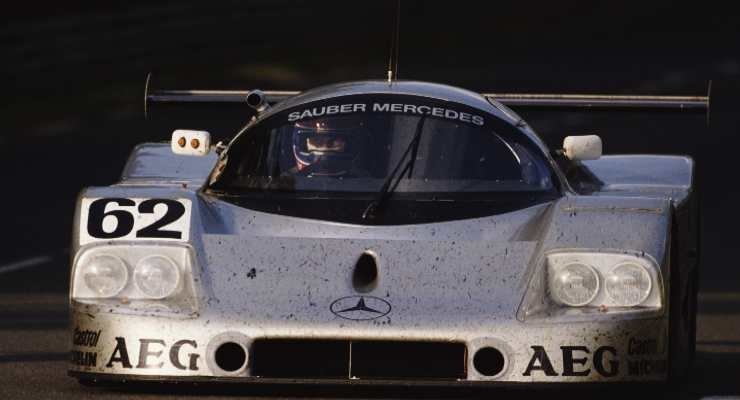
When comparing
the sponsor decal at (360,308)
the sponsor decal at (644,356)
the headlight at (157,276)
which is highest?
the headlight at (157,276)

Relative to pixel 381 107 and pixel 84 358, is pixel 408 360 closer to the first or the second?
pixel 84 358

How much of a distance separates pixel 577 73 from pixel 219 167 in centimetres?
2543

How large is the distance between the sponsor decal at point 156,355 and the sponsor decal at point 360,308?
438 millimetres

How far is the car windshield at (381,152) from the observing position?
7320mm

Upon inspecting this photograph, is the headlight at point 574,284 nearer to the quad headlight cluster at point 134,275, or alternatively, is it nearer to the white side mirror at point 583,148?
the quad headlight cluster at point 134,275

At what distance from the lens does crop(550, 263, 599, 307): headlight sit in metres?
6.39

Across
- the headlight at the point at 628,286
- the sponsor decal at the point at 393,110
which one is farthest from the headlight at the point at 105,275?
the headlight at the point at 628,286

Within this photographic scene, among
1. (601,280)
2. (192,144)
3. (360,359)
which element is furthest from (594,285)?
(192,144)

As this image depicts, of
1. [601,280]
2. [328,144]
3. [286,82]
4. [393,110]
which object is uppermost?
[286,82]

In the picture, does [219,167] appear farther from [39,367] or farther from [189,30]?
[189,30]

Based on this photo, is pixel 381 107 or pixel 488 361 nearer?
pixel 488 361

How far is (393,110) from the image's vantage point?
7.59m

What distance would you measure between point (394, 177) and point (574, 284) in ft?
3.53

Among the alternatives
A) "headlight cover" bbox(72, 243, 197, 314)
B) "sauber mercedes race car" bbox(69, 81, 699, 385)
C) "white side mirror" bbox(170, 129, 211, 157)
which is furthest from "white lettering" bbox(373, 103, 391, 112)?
"headlight cover" bbox(72, 243, 197, 314)
